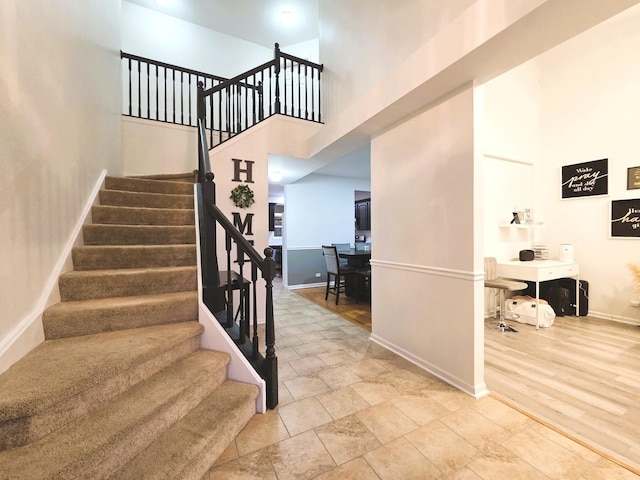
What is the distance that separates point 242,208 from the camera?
3.82 meters

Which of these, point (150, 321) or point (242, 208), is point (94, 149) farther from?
point (150, 321)

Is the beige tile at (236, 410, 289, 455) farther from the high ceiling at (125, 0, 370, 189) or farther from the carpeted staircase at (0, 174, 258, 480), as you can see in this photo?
the high ceiling at (125, 0, 370, 189)

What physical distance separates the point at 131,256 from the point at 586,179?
5.90m

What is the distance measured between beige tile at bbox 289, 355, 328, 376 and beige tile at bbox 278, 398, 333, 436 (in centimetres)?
43

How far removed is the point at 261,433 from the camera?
1.68 m

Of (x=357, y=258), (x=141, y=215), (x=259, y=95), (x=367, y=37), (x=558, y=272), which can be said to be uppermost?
(x=367, y=37)

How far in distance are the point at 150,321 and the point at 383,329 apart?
228 centimetres

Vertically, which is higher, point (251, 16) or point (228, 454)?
point (251, 16)

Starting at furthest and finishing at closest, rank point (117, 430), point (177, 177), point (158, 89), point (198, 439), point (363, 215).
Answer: point (363, 215)
point (158, 89)
point (177, 177)
point (198, 439)
point (117, 430)

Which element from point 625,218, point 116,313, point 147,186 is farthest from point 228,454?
point 625,218

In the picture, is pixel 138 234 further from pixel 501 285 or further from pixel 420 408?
pixel 501 285

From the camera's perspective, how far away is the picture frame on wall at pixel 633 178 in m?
3.56

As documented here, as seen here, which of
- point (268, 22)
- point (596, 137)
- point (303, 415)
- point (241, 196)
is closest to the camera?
point (303, 415)

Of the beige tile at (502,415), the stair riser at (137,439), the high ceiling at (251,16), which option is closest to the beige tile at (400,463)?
the beige tile at (502,415)
